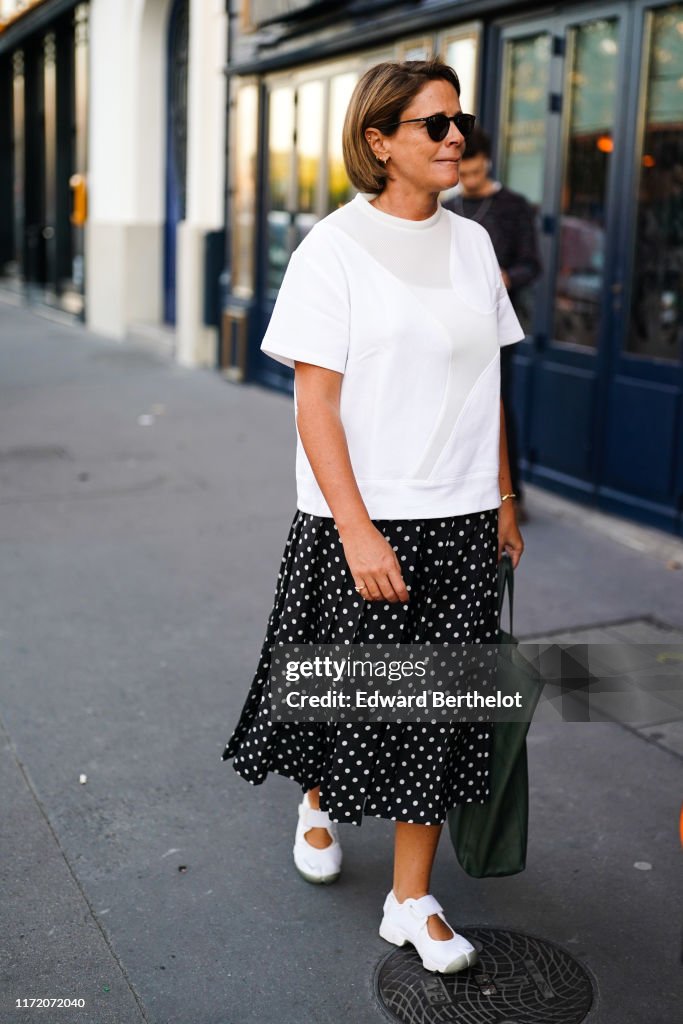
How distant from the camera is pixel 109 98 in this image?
15.2 metres

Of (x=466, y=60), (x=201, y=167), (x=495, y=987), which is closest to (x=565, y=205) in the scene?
Answer: (x=466, y=60)

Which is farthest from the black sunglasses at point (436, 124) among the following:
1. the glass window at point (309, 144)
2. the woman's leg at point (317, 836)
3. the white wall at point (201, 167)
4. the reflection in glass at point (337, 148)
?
the white wall at point (201, 167)

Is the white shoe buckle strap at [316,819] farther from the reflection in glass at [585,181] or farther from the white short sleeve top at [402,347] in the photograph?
the reflection in glass at [585,181]

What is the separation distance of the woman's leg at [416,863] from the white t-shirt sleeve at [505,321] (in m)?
1.14

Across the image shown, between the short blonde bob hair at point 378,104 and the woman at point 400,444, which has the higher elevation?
the short blonde bob hair at point 378,104

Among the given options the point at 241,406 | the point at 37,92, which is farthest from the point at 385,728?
the point at 37,92

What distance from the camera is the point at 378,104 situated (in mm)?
2633

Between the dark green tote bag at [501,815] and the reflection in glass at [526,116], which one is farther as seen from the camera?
the reflection in glass at [526,116]

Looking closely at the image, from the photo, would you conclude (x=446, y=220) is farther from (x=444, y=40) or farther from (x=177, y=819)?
(x=444, y=40)

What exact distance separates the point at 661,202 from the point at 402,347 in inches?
172

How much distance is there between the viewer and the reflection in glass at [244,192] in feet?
37.1

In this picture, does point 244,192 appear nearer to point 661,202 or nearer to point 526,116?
point 526,116

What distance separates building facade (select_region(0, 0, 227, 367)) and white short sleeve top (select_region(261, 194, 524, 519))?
9817 millimetres

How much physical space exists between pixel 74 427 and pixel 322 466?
6.94m
